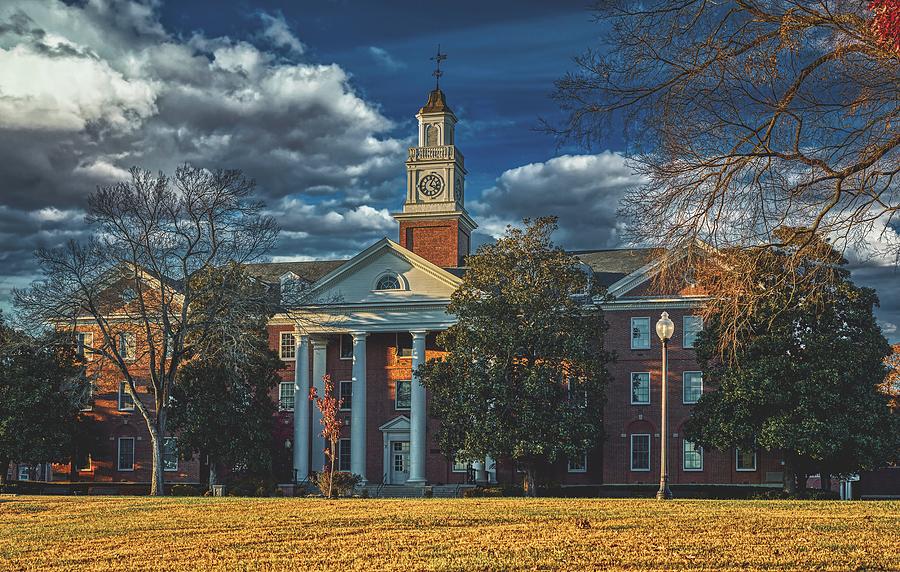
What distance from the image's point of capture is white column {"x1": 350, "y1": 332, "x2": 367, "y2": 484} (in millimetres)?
55562

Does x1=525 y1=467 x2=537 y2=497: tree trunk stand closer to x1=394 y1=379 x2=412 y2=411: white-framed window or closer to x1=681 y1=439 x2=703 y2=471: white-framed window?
x1=681 y1=439 x2=703 y2=471: white-framed window

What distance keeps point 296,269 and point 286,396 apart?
9212mm

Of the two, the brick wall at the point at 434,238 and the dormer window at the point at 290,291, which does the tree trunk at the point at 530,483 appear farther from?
the brick wall at the point at 434,238

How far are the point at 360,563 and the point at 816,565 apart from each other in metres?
6.22

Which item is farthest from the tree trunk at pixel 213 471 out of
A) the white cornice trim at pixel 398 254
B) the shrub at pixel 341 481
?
the white cornice trim at pixel 398 254

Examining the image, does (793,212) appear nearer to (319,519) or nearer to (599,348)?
(319,519)

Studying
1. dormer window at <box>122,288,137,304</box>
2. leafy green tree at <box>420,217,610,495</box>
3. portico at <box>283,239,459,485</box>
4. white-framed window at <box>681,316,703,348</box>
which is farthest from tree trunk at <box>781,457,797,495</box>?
dormer window at <box>122,288,137,304</box>

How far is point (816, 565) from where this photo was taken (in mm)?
14930

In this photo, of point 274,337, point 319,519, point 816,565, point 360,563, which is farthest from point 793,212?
point 274,337

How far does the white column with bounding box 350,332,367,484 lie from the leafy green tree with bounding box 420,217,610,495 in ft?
30.3

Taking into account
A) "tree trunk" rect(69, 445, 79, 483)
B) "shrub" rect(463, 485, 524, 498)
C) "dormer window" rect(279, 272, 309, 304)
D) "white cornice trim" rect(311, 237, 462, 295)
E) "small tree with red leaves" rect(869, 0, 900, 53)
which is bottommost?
"tree trunk" rect(69, 445, 79, 483)

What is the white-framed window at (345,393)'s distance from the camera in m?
59.4

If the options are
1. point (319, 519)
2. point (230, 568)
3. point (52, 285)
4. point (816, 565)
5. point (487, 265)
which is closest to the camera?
point (816, 565)

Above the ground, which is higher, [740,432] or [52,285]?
[52,285]
